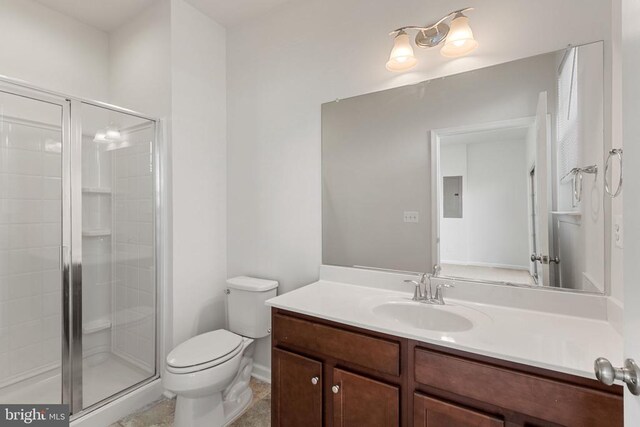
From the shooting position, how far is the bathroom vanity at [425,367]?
35.0 inches

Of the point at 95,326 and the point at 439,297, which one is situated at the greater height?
the point at 439,297

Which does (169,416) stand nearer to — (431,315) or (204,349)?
(204,349)

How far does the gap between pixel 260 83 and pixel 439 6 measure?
125 cm

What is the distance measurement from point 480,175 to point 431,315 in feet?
2.41

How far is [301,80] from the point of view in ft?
6.68

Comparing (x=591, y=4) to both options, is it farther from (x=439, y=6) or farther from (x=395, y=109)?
(x=395, y=109)


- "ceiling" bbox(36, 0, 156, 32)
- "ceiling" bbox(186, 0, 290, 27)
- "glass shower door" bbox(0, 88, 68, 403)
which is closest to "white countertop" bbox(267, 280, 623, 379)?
"glass shower door" bbox(0, 88, 68, 403)

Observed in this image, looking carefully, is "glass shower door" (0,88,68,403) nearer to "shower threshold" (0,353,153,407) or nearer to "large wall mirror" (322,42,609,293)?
"shower threshold" (0,353,153,407)

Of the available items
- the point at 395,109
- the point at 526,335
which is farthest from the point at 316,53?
the point at 526,335

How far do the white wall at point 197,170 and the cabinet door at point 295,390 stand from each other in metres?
0.98

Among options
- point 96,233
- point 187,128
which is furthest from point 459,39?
point 96,233

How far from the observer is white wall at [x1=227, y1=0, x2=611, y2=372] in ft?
4.68

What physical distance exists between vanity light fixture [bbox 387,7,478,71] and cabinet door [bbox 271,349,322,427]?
5.17 feet

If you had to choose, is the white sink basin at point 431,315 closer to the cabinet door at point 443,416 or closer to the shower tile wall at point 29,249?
the cabinet door at point 443,416
